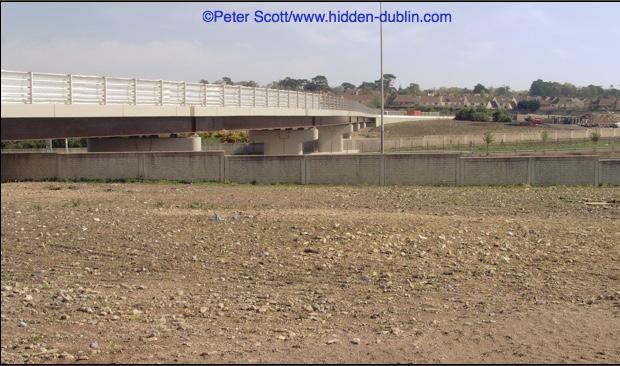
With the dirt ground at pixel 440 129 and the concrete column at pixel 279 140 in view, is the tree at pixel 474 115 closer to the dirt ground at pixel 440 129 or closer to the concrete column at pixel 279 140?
the dirt ground at pixel 440 129

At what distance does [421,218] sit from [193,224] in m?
7.01

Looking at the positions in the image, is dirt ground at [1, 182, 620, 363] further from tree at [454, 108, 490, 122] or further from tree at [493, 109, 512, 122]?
tree at [454, 108, 490, 122]

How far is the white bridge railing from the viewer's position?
17.0 meters

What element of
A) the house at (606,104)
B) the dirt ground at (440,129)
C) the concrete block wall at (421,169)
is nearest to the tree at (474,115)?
the dirt ground at (440,129)

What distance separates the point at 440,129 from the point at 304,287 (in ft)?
304

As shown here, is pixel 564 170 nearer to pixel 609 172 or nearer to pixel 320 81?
pixel 609 172

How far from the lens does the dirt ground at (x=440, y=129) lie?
298ft

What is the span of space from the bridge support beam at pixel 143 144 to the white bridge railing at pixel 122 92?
5235mm

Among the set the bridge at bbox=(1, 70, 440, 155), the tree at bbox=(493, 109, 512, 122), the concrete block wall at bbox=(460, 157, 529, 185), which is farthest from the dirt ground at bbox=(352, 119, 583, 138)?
the concrete block wall at bbox=(460, 157, 529, 185)

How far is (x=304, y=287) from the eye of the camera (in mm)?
12914

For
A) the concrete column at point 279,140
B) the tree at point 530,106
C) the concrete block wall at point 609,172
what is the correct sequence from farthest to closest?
the tree at point 530,106, the concrete column at point 279,140, the concrete block wall at point 609,172

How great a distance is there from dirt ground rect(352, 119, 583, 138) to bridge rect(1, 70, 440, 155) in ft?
117

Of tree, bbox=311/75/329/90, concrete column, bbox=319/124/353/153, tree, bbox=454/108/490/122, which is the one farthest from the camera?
tree, bbox=311/75/329/90

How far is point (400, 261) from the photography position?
15.1m
